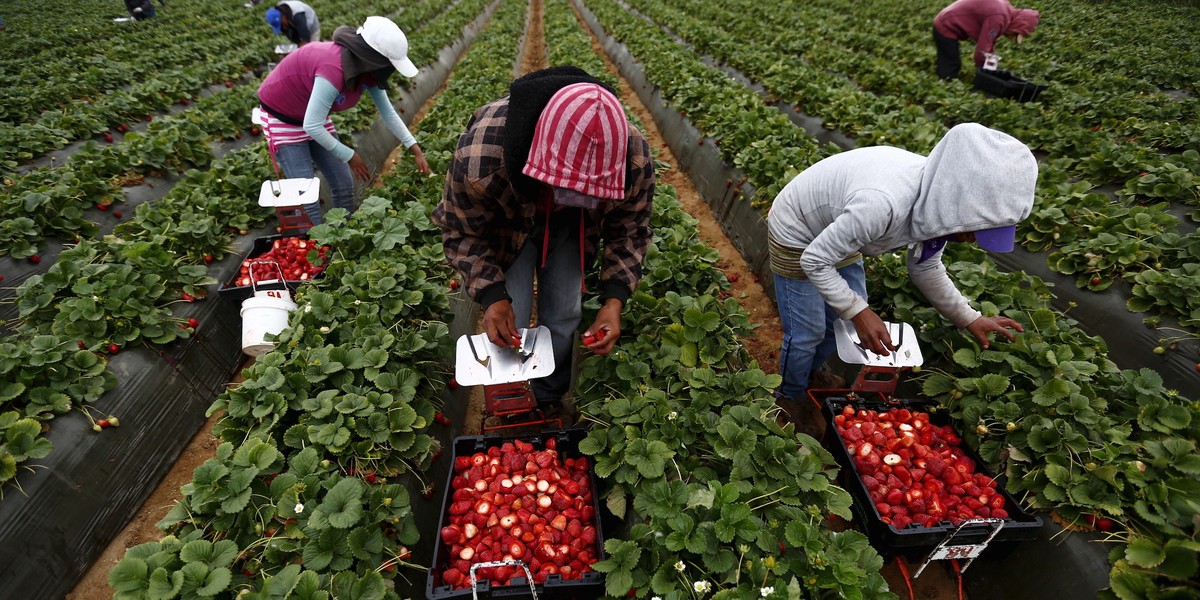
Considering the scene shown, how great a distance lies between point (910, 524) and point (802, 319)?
1.17 metres

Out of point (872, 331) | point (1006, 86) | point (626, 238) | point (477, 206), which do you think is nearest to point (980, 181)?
Answer: point (872, 331)

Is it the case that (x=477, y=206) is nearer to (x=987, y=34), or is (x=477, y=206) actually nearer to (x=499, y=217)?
(x=499, y=217)

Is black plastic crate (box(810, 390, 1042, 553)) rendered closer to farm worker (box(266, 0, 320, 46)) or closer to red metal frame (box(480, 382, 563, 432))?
red metal frame (box(480, 382, 563, 432))

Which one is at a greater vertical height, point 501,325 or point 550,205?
point 550,205

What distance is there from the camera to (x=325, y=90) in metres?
3.62

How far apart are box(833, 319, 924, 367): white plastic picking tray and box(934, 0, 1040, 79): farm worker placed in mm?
8407

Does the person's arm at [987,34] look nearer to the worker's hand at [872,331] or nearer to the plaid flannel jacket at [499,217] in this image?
the worker's hand at [872,331]

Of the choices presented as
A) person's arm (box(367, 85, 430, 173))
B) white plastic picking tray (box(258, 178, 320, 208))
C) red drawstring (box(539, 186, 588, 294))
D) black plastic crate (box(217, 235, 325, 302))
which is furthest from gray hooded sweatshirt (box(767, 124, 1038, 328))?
white plastic picking tray (box(258, 178, 320, 208))

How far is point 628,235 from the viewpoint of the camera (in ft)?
8.25

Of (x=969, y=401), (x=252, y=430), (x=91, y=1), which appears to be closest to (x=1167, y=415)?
(x=969, y=401)

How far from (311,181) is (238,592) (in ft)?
11.1

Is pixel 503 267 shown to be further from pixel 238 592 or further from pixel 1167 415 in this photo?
pixel 1167 415

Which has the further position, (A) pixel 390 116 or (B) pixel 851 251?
(A) pixel 390 116

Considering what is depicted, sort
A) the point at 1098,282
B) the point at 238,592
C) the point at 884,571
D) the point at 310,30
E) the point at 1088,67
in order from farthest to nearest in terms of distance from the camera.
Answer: the point at 1088,67
the point at 310,30
the point at 1098,282
the point at 884,571
the point at 238,592
